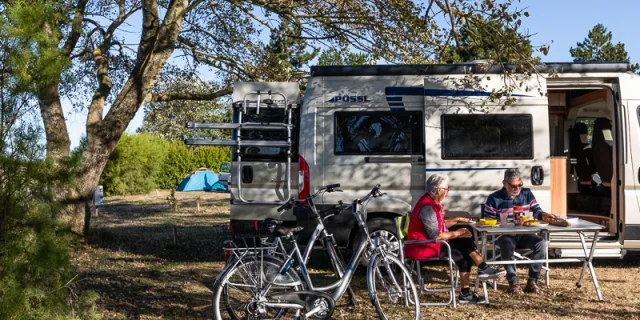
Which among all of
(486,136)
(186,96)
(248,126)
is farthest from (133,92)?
(486,136)

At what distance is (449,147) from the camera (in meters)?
9.09

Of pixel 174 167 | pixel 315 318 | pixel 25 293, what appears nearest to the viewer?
pixel 25 293

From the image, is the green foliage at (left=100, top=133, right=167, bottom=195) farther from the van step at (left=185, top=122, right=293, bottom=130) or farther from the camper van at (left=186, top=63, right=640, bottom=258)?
the camper van at (left=186, top=63, right=640, bottom=258)

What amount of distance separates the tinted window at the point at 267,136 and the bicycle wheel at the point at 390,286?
12.3ft

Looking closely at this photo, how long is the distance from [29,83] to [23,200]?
717mm

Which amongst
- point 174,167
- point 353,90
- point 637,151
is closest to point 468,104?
point 353,90

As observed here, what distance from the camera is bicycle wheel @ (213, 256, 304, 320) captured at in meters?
5.88

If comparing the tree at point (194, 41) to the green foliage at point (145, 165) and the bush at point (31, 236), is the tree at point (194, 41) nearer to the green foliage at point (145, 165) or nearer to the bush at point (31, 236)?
the bush at point (31, 236)

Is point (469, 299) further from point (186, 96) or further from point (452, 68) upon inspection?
point (186, 96)

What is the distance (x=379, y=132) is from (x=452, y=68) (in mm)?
1147

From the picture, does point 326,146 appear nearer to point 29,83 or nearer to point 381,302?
point 381,302

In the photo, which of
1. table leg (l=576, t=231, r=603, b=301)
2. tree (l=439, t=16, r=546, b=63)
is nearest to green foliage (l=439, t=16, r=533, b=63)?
tree (l=439, t=16, r=546, b=63)

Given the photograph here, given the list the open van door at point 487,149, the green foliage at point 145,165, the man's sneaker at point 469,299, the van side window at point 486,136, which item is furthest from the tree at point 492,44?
the green foliage at point 145,165

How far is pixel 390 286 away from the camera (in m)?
6.29
